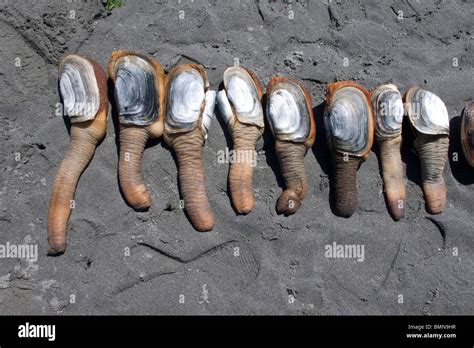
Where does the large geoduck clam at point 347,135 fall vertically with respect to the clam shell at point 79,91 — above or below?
below

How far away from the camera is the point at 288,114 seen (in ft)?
16.3

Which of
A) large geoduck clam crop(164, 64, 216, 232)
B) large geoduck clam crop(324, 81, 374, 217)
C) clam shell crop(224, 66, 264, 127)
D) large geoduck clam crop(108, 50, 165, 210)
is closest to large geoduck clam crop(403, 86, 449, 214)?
large geoduck clam crop(324, 81, 374, 217)

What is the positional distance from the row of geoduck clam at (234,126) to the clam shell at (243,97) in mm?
10

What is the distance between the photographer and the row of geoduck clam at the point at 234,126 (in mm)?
4844

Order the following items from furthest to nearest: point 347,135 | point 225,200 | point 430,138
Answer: point 430,138 → point 225,200 → point 347,135

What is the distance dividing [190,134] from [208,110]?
0.32 meters

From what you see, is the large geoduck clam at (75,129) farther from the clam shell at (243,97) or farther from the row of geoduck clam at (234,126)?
the clam shell at (243,97)

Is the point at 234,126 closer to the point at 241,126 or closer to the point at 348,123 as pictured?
the point at 241,126

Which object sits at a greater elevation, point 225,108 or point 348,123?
point 225,108

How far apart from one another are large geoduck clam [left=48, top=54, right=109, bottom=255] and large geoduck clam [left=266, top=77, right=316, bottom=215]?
1.70 m

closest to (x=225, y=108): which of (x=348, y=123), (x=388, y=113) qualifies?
(x=348, y=123)

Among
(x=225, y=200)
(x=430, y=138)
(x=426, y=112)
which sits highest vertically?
(x=426, y=112)

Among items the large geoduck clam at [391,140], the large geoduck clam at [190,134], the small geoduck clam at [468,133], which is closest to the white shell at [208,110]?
the large geoduck clam at [190,134]

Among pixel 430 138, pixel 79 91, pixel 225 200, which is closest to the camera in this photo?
pixel 79 91
